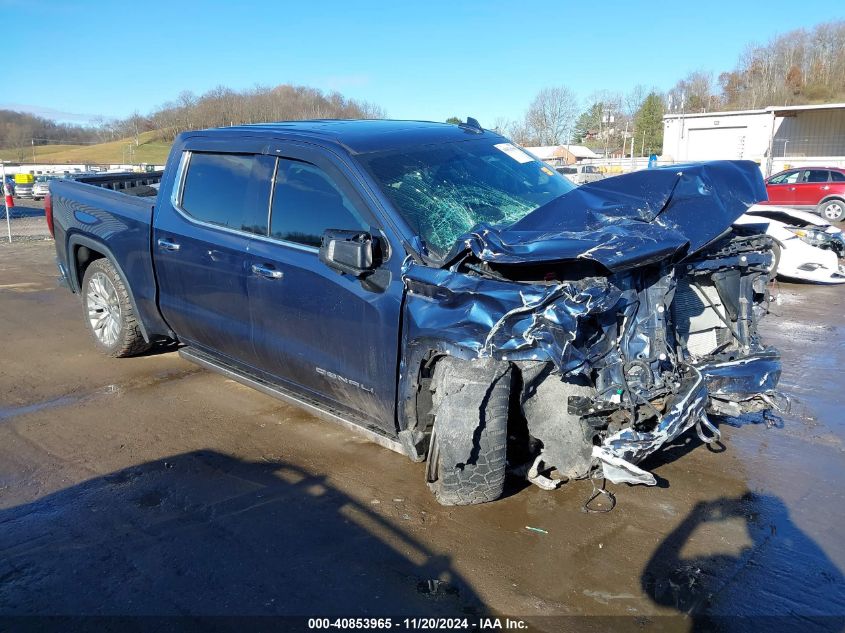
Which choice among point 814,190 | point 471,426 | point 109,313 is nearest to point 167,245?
point 109,313

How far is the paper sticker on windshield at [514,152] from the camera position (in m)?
4.43

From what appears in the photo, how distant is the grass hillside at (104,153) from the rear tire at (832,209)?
4364 centimetres

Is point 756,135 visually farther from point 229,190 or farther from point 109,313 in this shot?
point 229,190

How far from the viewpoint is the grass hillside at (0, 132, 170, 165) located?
2261 inches

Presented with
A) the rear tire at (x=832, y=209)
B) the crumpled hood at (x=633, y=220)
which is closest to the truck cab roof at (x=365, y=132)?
the crumpled hood at (x=633, y=220)

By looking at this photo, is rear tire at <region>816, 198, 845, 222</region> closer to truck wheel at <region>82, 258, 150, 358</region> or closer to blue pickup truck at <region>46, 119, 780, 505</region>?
blue pickup truck at <region>46, 119, 780, 505</region>

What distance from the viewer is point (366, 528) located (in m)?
3.34

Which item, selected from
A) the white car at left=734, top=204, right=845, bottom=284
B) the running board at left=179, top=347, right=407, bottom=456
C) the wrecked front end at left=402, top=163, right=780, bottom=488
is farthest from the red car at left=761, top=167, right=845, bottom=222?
the running board at left=179, top=347, right=407, bottom=456

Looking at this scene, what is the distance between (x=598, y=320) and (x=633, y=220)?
611 mm

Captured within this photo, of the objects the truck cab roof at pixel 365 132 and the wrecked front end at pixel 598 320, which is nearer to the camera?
the wrecked front end at pixel 598 320

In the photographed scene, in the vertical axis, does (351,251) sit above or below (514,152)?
below

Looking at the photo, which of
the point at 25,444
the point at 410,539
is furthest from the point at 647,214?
the point at 25,444

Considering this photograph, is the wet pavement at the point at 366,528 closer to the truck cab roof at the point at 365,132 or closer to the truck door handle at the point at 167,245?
the truck door handle at the point at 167,245

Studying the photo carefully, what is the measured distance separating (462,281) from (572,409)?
0.79 metres
